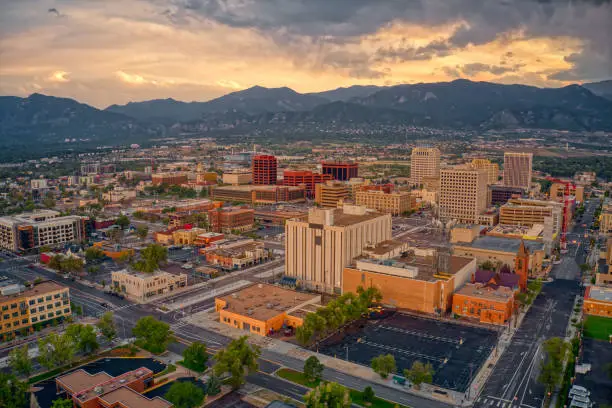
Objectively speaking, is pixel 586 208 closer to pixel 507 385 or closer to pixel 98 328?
pixel 507 385

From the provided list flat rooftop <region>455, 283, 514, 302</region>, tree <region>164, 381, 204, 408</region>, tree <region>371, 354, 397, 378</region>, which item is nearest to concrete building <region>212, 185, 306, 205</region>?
flat rooftop <region>455, 283, 514, 302</region>

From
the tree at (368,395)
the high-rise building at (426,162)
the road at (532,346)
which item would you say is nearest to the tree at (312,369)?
the tree at (368,395)

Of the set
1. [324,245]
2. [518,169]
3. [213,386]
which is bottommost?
[213,386]

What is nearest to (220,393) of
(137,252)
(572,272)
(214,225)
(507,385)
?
(507,385)

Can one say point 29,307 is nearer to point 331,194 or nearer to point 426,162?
point 331,194

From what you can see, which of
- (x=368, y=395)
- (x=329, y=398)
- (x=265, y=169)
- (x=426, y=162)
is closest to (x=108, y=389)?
(x=329, y=398)

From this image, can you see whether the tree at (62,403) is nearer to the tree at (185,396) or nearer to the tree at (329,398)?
the tree at (185,396)
